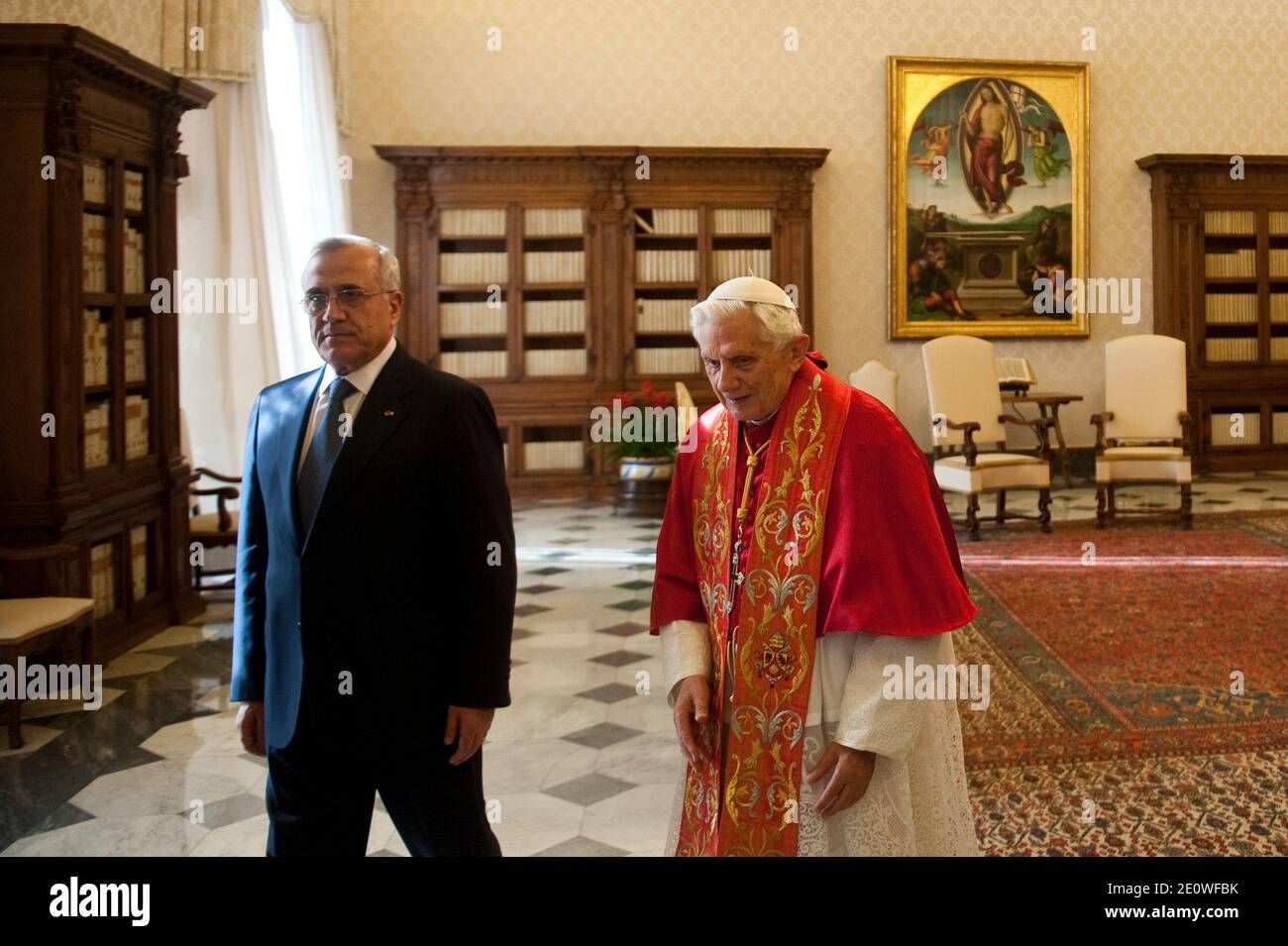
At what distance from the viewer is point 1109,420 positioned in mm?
10039

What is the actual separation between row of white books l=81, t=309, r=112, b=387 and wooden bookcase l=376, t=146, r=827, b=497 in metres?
5.57

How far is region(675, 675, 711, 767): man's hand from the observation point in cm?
227

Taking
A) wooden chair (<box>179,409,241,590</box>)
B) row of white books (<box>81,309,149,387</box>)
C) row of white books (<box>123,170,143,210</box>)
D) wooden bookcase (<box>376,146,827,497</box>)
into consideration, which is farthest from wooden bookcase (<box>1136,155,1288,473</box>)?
row of white books (<box>81,309,149,387</box>)

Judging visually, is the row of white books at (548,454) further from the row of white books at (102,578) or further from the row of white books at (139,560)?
the row of white books at (102,578)

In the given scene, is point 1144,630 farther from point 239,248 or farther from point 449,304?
point 449,304

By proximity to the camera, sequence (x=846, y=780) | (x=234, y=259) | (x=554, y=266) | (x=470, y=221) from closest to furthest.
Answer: (x=846, y=780) → (x=234, y=259) → (x=470, y=221) → (x=554, y=266)

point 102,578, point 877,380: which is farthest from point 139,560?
point 877,380

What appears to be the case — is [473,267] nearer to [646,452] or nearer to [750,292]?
[646,452]

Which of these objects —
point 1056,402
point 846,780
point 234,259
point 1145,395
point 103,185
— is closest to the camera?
point 846,780

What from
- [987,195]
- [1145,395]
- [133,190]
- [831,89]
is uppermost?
[831,89]

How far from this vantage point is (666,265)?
460 inches

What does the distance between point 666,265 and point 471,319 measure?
1.90 meters

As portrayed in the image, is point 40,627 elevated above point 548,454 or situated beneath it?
situated beneath

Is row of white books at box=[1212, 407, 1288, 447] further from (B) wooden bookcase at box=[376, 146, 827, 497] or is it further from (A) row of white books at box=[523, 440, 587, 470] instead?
(A) row of white books at box=[523, 440, 587, 470]
